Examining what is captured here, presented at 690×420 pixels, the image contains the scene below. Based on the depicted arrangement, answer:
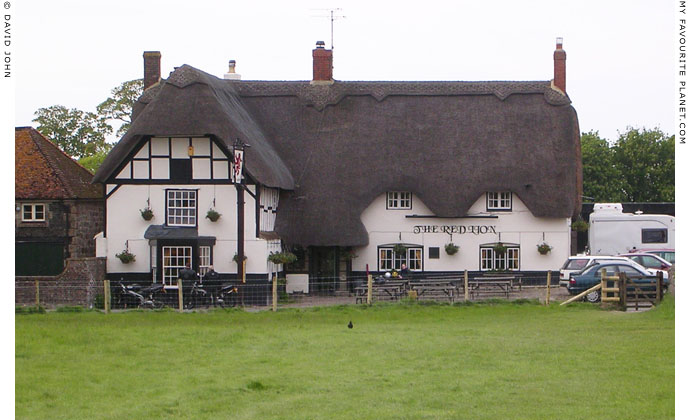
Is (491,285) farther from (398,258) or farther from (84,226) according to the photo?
(84,226)

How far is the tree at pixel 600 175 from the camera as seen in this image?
7475 cm

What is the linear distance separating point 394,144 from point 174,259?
10.5 m

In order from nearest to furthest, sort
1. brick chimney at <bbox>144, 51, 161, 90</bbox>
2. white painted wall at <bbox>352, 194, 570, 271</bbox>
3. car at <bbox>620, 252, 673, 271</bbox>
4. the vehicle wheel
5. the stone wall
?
1. the stone wall
2. the vehicle wheel
3. car at <bbox>620, 252, 673, 271</bbox>
4. white painted wall at <bbox>352, 194, 570, 271</bbox>
5. brick chimney at <bbox>144, 51, 161, 90</bbox>

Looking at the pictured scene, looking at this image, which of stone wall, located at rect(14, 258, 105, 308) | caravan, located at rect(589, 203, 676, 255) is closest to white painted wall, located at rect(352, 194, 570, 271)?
caravan, located at rect(589, 203, 676, 255)

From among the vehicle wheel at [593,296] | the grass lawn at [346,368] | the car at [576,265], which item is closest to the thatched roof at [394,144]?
the car at [576,265]

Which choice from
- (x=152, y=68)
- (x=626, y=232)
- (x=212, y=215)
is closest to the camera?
(x=212, y=215)

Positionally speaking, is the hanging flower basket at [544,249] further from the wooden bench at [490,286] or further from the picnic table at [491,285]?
the wooden bench at [490,286]

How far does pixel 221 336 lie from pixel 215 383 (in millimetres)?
6439

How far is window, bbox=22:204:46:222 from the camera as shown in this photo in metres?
40.6

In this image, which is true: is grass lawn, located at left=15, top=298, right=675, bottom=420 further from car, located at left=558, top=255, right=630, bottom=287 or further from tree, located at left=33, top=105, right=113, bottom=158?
tree, located at left=33, top=105, right=113, bottom=158

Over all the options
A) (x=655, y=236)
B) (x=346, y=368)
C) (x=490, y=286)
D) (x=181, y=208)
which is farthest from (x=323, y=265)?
(x=346, y=368)

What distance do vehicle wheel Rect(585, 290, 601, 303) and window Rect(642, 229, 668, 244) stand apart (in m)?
17.0

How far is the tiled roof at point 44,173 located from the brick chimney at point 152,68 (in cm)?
462

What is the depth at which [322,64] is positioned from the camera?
1752 inches
